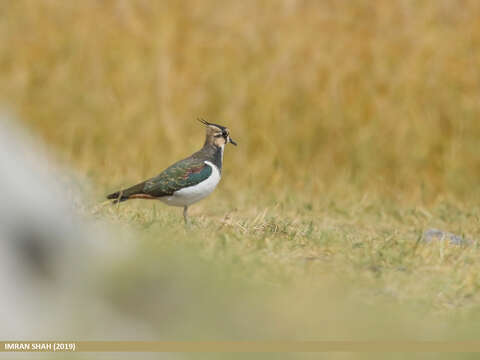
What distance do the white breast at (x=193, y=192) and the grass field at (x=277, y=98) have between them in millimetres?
728

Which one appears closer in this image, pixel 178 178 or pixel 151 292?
pixel 151 292

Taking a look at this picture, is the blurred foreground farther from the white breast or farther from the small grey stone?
the small grey stone

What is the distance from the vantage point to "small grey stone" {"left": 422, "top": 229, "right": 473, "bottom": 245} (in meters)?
7.18

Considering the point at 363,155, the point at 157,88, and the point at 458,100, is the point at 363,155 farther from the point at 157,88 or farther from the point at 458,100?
the point at 157,88

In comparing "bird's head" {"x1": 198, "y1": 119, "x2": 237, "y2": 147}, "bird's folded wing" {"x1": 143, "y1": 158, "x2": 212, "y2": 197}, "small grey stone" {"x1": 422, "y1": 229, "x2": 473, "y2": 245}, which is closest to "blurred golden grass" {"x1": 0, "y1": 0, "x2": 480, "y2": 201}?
"small grey stone" {"x1": 422, "y1": 229, "x2": 473, "y2": 245}

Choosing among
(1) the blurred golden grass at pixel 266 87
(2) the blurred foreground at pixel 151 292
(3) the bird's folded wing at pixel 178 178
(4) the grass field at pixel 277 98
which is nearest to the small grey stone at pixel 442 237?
(4) the grass field at pixel 277 98

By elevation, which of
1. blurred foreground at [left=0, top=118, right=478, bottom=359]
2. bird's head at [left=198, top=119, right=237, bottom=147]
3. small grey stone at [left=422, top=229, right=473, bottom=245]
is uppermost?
bird's head at [left=198, top=119, right=237, bottom=147]

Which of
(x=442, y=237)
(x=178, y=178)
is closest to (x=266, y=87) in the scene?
(x=442, y=237)

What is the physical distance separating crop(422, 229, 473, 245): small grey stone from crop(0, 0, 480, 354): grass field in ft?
0.34

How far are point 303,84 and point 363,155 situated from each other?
140 centimetres

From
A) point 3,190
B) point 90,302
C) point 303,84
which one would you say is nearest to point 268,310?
point 90,302

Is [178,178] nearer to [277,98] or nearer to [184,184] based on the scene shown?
[184,184]

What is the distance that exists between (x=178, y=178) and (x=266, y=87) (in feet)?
15.4

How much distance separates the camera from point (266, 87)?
11164 mm
